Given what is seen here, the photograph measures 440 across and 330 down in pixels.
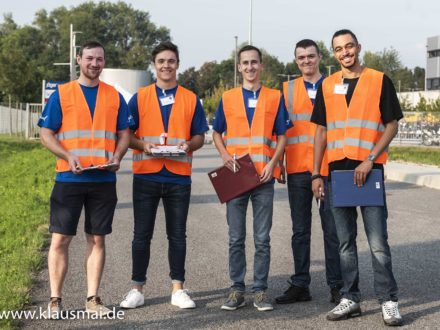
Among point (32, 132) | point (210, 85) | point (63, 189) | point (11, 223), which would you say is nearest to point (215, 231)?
point (11, 223)

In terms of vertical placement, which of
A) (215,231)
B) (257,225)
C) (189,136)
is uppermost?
(189,136)

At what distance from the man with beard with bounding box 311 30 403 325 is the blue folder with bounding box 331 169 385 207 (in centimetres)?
4

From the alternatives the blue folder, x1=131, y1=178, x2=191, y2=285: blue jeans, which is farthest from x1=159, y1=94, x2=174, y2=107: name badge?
the blue folder

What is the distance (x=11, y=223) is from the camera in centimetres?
1092

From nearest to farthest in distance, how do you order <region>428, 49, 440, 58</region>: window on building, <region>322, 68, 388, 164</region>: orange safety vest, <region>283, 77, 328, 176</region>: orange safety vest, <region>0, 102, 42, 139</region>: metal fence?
<region>322, 68, 388, 164</region>: orange safety vest < <region>283, 77, 328, 176</region>: orange safety vest < <region>0, 102, 42, 139</region>: metal fence < <region>428, 49, 440, 58</region>: window on building

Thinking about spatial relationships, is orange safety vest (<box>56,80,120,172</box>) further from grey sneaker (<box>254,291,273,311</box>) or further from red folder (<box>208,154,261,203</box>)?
grey sneaker (<box>254,291,273,311</box>)

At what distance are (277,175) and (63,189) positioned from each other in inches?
67.7

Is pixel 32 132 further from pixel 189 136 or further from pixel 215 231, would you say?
pixel 189 136

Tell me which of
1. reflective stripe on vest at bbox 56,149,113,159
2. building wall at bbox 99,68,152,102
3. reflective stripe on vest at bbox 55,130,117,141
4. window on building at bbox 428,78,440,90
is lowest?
reflective stripe on vest at bbox 56,149,113,159

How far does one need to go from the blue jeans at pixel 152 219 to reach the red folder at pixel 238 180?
0.29 metres

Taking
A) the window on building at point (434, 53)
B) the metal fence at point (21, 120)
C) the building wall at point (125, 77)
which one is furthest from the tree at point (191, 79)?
the building wall at point (125, 77)

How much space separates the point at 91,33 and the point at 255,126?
396 feet

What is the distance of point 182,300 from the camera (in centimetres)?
641

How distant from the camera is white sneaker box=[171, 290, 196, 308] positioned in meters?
6.38
